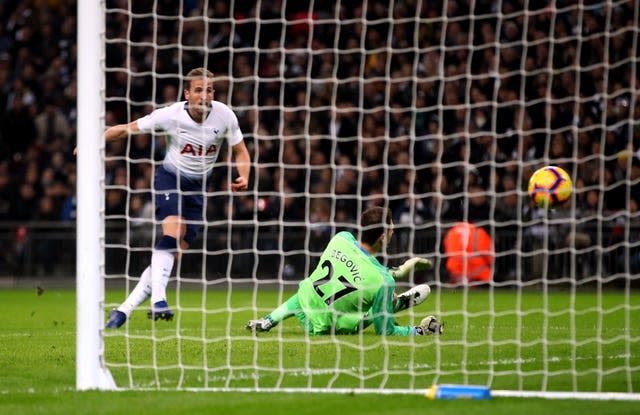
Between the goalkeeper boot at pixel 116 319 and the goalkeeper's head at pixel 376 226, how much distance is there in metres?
1.90

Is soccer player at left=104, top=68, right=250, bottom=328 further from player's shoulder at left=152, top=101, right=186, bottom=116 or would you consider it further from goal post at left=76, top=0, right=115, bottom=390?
goal post at left=76, top=0, right=115, bottom=390

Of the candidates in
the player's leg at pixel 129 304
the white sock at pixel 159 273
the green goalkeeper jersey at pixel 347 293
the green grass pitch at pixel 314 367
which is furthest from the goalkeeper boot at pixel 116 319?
the green goalkeeper jersey at pixel 347 293

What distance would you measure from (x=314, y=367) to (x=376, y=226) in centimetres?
197

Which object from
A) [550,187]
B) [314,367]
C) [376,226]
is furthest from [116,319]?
[550,187]

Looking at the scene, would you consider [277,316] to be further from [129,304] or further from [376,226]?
[129,304]

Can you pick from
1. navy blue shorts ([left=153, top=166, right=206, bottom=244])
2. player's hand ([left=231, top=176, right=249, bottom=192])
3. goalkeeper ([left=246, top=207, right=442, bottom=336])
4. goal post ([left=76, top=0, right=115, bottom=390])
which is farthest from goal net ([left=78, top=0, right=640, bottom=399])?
player's hand ([left=231, top=176, right=249, bottom=192])

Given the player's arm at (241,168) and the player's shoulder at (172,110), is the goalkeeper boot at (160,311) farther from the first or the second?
the player's shoulder at (172,110)

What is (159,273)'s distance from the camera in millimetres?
8688

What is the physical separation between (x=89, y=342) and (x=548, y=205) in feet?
17.1

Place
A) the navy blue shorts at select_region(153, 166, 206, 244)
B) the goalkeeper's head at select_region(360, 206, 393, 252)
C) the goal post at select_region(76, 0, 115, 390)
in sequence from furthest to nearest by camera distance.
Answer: the navy blue shorts at select_region(153, 166, 206, 244), the goalkeeper's head at select_region(360, 206, 393, 252), the goal post at select_region(76, 0, 115, 390)

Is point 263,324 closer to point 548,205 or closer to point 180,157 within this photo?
point 180,157

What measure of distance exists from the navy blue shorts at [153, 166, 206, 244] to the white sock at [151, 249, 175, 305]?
1.13 feet

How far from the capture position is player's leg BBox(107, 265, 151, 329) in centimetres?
812

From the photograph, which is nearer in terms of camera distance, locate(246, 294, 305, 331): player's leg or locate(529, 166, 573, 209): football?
locate(246, 294, 305, 331): player's leg
